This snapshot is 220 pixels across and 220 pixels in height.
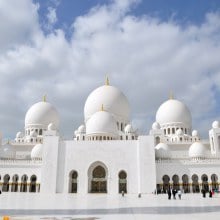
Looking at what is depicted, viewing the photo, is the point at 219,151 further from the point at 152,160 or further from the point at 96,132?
the point at 96,132

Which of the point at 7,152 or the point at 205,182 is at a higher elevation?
the point at 7,152

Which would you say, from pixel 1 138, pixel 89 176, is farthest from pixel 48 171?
pixel 1 138

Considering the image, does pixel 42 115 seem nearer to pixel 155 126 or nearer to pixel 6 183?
pixel 6 183

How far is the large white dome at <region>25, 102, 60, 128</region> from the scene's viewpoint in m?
39.2

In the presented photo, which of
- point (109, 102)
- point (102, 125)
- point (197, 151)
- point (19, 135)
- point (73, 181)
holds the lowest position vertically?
point (73, 181)

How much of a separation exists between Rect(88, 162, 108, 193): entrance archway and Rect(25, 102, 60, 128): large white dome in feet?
46.2

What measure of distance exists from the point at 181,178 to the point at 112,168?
6985mm

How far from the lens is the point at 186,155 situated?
33.2 meters

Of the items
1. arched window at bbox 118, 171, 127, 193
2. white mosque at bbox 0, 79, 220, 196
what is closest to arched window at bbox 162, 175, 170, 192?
white mosque at bbox 0, 79, 220, 196

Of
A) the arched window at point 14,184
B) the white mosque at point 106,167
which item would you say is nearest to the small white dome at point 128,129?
the white mosque at point 106,167

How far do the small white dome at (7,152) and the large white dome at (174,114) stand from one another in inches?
794

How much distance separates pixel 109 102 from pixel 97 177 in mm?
10940

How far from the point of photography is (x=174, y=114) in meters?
38.1

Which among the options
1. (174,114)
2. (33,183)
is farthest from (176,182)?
(33,183)
